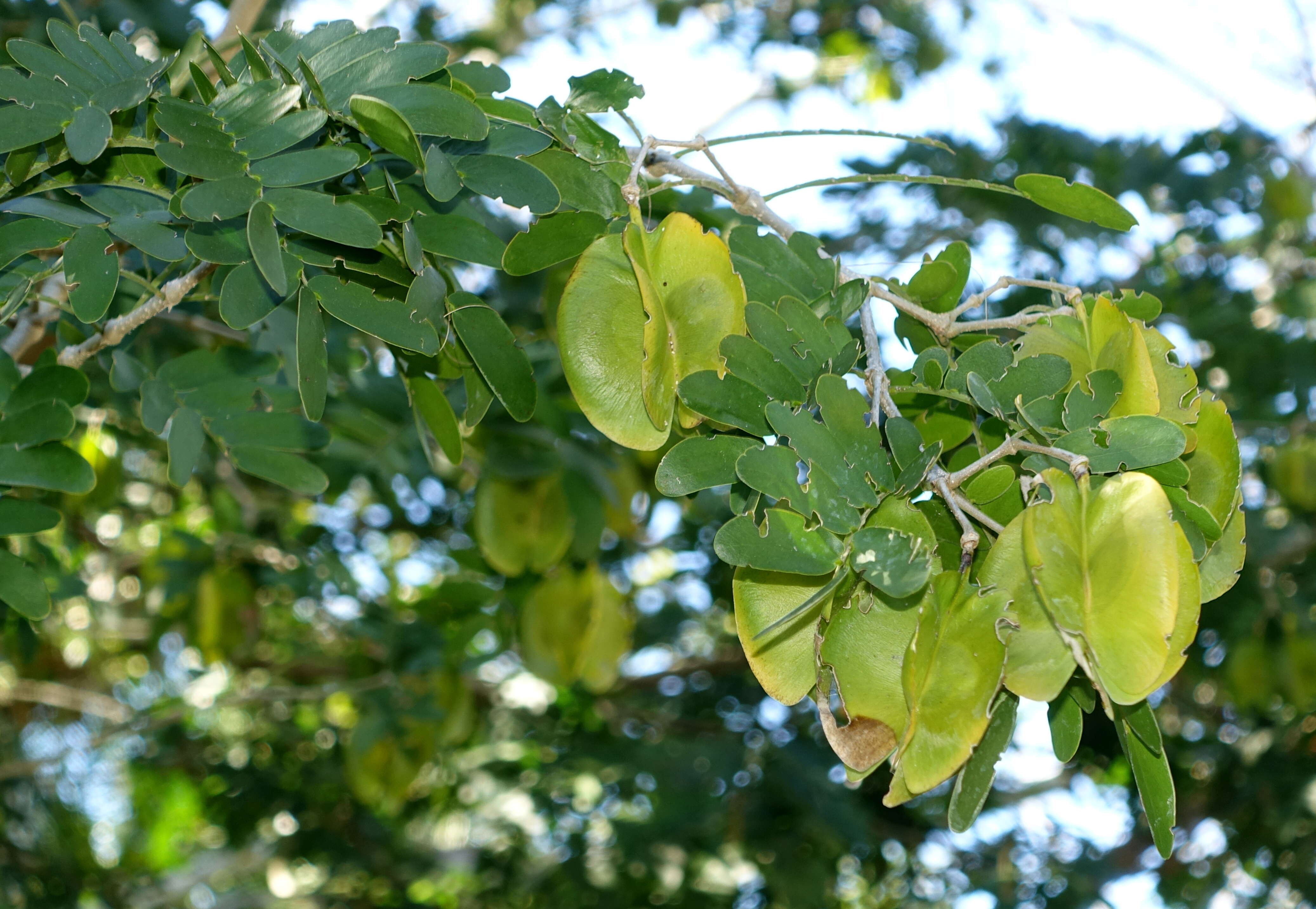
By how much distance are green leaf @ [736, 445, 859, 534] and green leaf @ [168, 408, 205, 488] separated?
0.61m

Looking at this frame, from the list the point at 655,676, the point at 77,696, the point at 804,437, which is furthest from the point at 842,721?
the point at 77,696

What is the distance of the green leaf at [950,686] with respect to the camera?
0.61 m

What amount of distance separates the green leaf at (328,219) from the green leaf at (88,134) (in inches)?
2.7

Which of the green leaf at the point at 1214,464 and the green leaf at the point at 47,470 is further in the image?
the green leaf at the point at 47,470

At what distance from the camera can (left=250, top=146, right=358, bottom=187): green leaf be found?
2.44 ft

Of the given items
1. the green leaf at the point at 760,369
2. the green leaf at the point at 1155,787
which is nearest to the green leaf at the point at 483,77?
the green leaf at the point at 760,369

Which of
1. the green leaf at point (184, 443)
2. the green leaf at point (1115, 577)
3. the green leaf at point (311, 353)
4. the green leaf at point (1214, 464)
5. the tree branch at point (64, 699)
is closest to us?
the green leaf at point (1115, 577)

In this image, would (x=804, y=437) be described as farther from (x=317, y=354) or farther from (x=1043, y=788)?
(x=1043, y=788)

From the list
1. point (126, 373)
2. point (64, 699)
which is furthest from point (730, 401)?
point (64, 699)

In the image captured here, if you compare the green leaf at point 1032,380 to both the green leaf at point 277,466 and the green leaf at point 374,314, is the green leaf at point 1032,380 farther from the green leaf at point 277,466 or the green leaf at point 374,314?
the green leaf at point 277,466

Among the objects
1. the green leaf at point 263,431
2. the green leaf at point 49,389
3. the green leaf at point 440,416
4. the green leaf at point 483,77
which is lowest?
the green leaf at point 263,431

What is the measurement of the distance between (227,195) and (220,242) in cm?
5

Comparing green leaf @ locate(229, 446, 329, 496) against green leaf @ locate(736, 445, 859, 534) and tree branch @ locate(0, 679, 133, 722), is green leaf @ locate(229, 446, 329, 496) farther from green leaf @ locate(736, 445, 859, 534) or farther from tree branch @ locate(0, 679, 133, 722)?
tree branch @ locate(0, 679, 133, 722)

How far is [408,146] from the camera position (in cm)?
72
